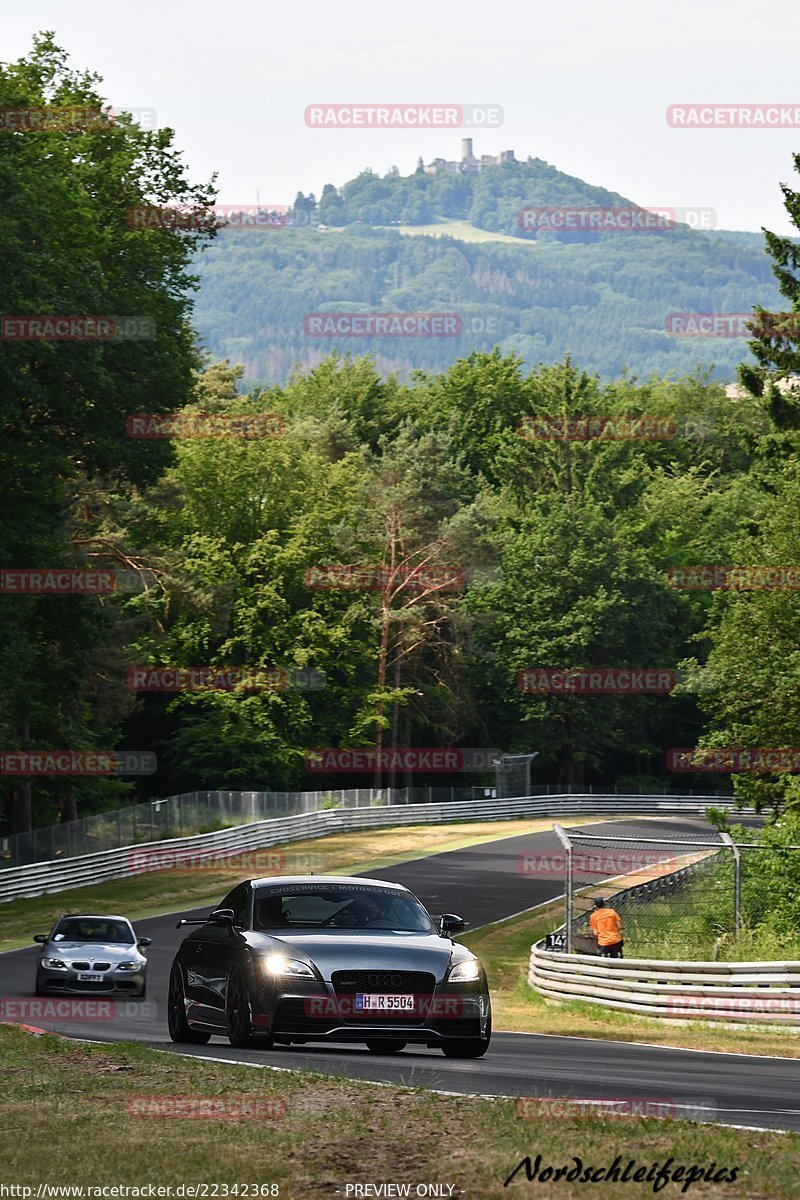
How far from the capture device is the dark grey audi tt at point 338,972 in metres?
13.8

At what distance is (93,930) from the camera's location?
88.9 ft

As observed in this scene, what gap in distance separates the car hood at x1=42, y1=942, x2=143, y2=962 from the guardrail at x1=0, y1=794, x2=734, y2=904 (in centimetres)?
1917

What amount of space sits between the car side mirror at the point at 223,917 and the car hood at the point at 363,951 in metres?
0.69

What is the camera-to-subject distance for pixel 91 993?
86.3 feet

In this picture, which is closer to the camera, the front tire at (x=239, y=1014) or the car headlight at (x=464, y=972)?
the car headlight at (x=464, y=972)

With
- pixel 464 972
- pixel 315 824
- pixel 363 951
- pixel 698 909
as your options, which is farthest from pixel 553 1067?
pixel 315 824

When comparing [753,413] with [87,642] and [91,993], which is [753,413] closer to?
[87,642]

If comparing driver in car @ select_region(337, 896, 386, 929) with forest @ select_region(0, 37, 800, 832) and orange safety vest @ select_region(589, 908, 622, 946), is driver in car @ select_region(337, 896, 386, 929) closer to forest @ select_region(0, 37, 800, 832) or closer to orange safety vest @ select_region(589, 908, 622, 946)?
orange safety vest @ select_region(589, 908, 622, 946)

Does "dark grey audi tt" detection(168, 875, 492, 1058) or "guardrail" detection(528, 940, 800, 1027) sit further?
"guardrail" detection(528, 940, 800, 1027)

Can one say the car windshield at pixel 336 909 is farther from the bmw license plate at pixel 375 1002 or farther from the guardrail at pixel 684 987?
the guardrail at pixel 684 987

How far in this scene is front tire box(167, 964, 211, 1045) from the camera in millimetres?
15820

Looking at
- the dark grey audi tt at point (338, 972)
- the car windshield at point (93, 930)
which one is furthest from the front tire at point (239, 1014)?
the car windshield at point (93, 930)

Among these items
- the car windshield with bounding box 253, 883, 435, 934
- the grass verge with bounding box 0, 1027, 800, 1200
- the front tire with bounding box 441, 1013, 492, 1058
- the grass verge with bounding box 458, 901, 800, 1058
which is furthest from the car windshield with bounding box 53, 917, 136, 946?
the grass verge with bounding box 0, 1027, 800, 1200

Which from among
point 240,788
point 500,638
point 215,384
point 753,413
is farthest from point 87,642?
point 753,413
